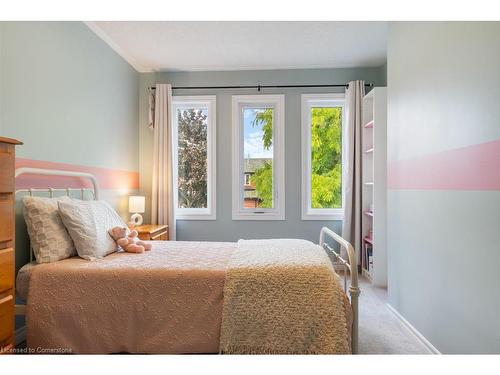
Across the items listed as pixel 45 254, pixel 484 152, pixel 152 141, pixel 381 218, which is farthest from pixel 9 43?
pixel 381 218

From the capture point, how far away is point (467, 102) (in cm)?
169

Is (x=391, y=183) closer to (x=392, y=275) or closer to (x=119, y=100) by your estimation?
(x=392, y=275)

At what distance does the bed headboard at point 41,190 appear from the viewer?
2125 millimetres

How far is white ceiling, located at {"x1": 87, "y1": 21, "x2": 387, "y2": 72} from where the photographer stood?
303cm

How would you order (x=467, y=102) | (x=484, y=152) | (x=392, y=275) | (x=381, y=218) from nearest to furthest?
(x=484, y=152), (x=467, y=102), (x=392, y=275), (x=381, y=218)

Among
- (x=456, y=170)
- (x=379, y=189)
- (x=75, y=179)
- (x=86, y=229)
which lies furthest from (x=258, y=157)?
(x=456, y=170)

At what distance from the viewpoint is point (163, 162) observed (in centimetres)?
398

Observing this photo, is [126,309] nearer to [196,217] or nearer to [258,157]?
[196,217]

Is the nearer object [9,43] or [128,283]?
[128,283]

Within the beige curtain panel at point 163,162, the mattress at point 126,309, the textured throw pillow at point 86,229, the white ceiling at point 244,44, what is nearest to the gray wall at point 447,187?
the white ceiling at point 244,44

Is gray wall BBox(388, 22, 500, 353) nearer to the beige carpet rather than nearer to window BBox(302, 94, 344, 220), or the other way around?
the beige carpet

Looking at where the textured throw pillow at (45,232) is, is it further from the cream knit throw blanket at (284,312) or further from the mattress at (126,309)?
the cream knit throw blanket at (284,312)

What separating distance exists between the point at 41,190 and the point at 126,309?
48.5 inches

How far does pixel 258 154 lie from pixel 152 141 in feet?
4.65
